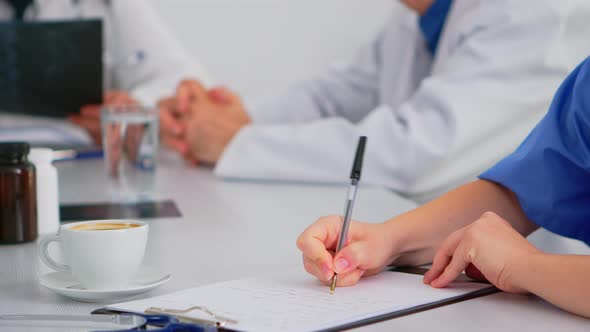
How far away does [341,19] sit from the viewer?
2463mm

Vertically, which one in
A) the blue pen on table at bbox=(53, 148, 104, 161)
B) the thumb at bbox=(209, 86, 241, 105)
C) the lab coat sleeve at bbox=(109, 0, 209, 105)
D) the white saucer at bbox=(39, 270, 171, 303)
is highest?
the lab coat sleeve at bbox=(109, 0, 209, 105)

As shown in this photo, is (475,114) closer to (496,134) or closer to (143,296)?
(496,134)

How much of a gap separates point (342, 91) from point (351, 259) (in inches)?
53.6

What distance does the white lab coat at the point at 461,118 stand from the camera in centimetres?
132

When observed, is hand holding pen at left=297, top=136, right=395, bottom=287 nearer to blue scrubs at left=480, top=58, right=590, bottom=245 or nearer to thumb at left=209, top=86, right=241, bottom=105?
blue scrubs at left=480, top=58, right=590, bottom=245

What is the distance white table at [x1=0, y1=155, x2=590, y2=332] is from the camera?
0.59 meters

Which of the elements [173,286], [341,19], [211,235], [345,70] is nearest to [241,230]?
[211,235]

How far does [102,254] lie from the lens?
63cm

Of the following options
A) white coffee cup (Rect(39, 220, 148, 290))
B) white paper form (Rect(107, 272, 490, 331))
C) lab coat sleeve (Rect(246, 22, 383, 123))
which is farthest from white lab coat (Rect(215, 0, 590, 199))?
white coffee cup (Rect(39, 220, 148, 290))

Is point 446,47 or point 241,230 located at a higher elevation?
point 446,47

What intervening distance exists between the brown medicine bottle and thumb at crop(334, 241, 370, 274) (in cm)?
38

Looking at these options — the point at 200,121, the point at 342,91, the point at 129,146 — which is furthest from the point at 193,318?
the point at 342,91

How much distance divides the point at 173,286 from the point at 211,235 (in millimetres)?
237

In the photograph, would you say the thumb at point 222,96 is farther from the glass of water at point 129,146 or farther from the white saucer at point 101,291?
the white saucer at point 101,291
